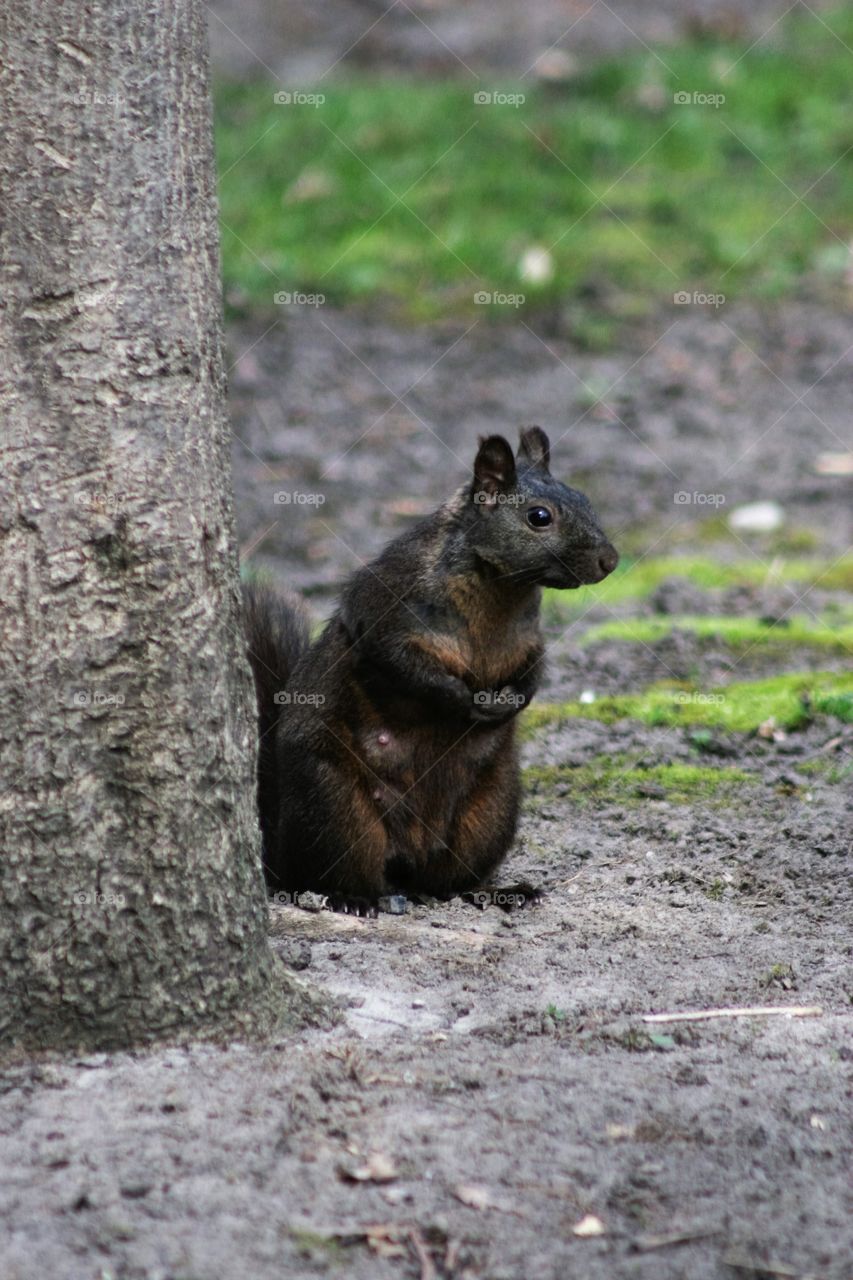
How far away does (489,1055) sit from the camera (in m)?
3.26

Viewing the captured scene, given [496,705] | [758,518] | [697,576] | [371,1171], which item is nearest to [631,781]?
[496,705]

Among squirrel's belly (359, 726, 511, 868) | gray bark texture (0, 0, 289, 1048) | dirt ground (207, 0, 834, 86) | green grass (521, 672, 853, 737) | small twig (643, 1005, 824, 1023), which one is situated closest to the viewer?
gray bark texture (0, 0, 289, 1048)

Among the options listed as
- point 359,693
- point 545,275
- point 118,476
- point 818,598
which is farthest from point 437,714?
point 545,275

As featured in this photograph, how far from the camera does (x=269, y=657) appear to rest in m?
4.91

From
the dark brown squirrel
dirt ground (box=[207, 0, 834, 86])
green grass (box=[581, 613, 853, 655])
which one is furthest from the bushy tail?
dirt ground (box=[207, 0, 834, 86])

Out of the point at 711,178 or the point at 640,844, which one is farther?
the point at 711,178

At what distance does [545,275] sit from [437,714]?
6253 mm

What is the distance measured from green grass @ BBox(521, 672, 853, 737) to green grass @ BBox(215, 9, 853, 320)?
445 centimetres

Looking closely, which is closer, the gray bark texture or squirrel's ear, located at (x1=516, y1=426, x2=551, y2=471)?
the gray bark texture

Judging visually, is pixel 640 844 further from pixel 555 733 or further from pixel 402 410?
pixel 402 410

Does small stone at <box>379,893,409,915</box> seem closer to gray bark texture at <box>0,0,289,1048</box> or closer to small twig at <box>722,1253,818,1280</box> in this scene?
gray bark texture at <box>0,0,289,1048</box>

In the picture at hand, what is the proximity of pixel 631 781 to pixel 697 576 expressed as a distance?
238 cm

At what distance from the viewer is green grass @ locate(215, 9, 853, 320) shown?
10.3 metres

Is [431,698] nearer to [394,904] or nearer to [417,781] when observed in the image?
[417,781]
